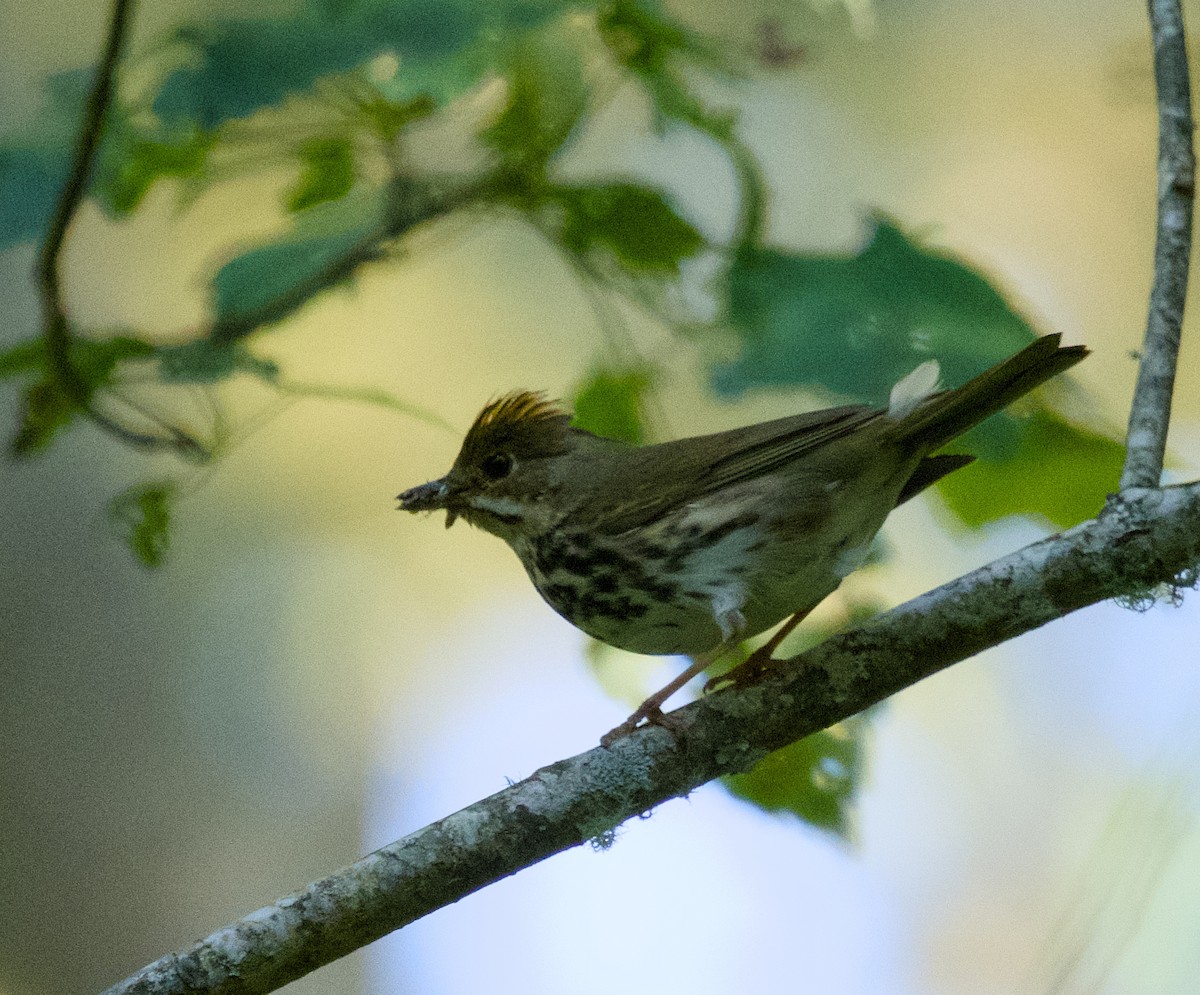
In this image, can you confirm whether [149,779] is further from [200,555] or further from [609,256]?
[609,256]

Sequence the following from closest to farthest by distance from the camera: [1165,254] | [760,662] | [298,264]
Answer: [1165,254]
[760,662]
[298,264]

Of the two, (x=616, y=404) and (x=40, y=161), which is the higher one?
(x=40, y=161)

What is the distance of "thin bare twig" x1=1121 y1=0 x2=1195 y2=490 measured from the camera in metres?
2.34

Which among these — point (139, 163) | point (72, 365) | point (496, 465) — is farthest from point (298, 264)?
point (496, 465)

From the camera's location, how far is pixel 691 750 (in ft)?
7.45

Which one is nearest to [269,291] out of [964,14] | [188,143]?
[188,143]

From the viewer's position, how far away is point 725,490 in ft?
8.61

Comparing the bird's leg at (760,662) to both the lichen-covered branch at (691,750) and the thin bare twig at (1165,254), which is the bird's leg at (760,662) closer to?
the lichen-covered branch at (691,750)

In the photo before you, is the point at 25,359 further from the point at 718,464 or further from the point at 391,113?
the point at 718,464

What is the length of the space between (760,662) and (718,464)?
1.42 ft

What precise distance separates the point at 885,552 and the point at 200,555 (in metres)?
2.84

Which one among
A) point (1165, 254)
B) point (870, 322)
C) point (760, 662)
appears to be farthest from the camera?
point (870, 322)

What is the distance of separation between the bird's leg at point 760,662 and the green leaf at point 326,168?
5.62 ft

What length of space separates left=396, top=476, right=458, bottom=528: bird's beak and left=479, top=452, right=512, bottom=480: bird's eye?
10cm
